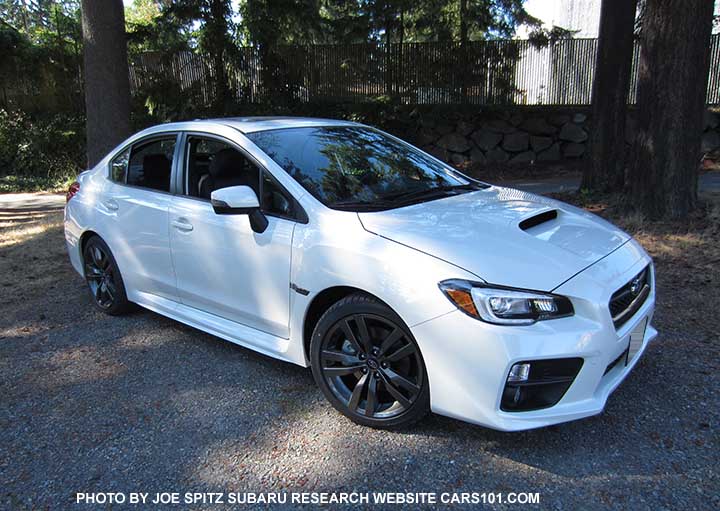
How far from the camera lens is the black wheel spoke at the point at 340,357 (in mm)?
3164

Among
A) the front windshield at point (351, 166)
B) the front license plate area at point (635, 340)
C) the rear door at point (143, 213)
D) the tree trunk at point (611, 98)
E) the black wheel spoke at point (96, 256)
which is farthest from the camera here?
the tree trunk at point (611, 98)

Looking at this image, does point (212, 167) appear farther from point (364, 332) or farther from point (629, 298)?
point (629, 298)

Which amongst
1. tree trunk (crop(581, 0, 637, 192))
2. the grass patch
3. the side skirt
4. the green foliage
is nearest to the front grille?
the side skirt

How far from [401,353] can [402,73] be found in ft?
43.2

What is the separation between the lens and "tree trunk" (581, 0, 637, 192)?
8.45 meters

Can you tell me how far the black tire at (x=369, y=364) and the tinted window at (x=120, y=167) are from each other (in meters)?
2.57

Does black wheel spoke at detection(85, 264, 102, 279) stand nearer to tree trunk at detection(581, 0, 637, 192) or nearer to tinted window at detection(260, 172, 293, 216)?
tinted window at detection(260, 172, 293, 216)

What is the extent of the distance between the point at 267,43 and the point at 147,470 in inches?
512

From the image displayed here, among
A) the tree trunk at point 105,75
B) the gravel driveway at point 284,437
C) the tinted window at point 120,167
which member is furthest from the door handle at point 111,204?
the tree trunk at point 105,75

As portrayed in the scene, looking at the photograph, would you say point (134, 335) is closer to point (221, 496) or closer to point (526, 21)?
point (221, 496)

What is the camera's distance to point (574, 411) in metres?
2.73

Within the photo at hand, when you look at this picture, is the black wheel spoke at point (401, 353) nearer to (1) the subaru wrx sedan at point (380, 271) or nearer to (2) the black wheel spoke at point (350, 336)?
(1) the subaru wrx sedan at point (380, 271)

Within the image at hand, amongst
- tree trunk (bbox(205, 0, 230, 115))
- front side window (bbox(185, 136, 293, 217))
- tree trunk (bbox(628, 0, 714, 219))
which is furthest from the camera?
tree trunk (bbox(205, 0, 230, 115))

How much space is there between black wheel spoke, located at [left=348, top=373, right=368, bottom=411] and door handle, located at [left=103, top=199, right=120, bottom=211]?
266cm
